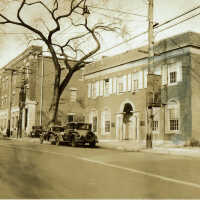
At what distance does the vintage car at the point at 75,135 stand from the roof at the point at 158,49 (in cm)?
672

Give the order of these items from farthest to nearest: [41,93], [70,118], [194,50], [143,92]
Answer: [70,118] < [41,93] < [143,92] < [194,50]

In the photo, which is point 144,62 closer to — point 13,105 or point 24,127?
point 24,127

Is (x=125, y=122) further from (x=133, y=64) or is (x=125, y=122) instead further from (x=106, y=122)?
(x=133, y=64)

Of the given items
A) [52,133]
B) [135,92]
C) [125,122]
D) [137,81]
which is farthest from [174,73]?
[52,133]

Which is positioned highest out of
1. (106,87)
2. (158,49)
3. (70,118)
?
(158,49)

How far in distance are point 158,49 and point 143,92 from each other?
12.5ft

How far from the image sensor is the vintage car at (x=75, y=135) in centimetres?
2322

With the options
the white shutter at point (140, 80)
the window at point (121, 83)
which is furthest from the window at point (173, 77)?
the window at point (121, 83)

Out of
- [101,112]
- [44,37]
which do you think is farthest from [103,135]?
[44,37]

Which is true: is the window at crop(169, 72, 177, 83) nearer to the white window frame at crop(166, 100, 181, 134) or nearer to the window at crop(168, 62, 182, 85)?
Answer: the window at crop(168, 62, 182, 85)

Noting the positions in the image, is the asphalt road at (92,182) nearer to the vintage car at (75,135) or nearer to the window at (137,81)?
the vintage car at (75,135)

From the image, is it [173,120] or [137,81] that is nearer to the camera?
[173,120]

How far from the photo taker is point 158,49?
27.5m


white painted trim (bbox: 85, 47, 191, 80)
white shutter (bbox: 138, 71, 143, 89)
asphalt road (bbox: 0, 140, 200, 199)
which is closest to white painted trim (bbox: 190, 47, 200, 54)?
white painted trim (bbox: 85, 47, 191, 80)
